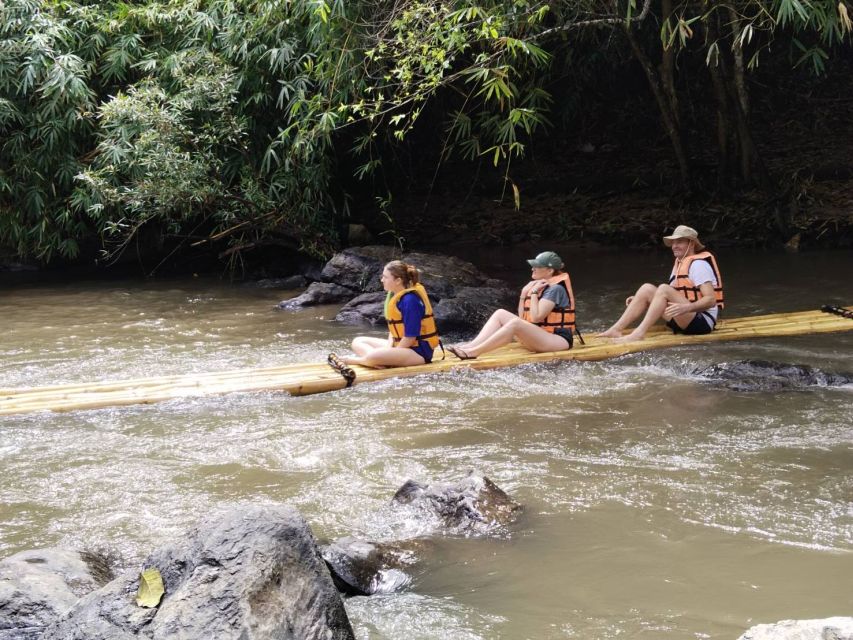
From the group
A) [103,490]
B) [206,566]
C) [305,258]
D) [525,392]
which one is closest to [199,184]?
[305,258]

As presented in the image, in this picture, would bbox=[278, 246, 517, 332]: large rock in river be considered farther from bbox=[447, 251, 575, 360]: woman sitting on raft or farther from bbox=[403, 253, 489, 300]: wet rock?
bbox=[447, 251, 575, 360]: woman sitting on raft

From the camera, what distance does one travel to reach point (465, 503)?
3727 millimetres

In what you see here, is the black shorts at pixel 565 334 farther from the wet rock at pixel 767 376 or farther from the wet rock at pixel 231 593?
the wet rock at pixel 231 593

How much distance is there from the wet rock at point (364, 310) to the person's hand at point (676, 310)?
2.60m

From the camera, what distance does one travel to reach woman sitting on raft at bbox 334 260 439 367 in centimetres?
589

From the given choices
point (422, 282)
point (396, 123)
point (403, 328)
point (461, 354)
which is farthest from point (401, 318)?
point (396, 123)

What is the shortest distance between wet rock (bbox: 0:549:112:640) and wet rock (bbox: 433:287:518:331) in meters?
4.79

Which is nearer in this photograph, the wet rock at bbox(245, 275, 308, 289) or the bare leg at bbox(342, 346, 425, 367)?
the bare leg at bbox(342, 346, 425, 367)

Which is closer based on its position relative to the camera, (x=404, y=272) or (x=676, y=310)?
(x=404, y=272)

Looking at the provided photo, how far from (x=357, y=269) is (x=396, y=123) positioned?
5.06 ft

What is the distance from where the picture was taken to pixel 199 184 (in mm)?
9555

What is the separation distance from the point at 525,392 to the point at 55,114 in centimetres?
705

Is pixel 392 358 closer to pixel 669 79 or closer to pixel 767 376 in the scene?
pixel 767 376

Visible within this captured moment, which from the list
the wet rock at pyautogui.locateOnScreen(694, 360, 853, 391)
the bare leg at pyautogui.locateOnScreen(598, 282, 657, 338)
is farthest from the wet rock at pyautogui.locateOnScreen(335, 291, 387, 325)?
the wet rock at pyautogui.locateOnScreen(694, 360, 853, 391)
